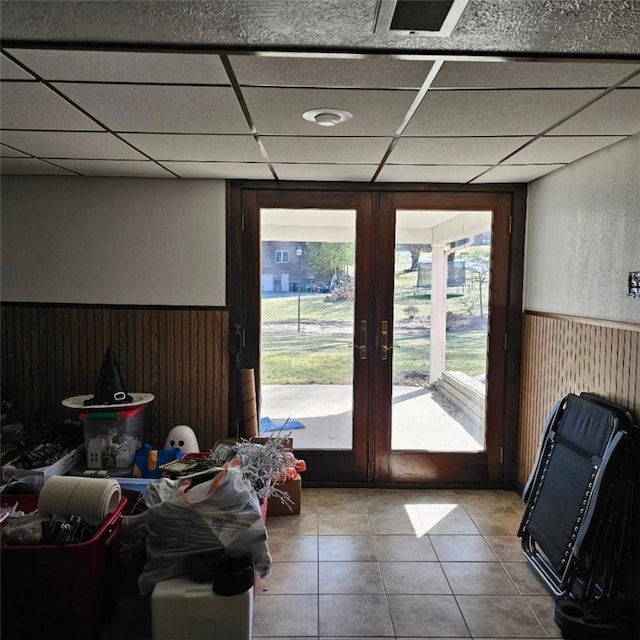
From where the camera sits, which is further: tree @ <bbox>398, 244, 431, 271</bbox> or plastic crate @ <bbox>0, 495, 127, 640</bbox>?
tree @ <bbox>398, 244, 431, 271</bbox>

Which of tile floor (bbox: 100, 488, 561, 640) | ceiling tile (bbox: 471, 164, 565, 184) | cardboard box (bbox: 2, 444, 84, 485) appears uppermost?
ceiling tile (bbox: 471, 164, 565, 184)

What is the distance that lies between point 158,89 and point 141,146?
39.1 inches

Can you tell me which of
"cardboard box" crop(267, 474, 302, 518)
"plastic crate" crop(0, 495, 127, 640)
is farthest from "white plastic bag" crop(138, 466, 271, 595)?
"cardboard box" crop(267, 474, 302, 518)

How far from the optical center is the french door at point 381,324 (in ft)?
13.3

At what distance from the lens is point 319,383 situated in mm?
4188

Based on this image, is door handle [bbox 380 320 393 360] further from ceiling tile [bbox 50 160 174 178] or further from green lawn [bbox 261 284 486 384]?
ceiling tile [bbox 50 160 174 178]

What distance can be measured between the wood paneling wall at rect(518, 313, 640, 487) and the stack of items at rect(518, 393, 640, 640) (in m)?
0.15

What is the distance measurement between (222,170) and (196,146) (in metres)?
0.66

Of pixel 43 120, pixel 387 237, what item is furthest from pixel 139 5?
pixel 387 237

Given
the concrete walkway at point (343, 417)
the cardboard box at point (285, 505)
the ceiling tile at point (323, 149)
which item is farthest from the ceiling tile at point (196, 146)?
the cardboard box at point (285, 505)

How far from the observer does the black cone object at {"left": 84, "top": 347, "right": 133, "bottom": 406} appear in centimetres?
362

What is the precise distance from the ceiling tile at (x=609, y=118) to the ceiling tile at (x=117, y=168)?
2.53 meters

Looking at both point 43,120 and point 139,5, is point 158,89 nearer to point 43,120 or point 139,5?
point 139,5

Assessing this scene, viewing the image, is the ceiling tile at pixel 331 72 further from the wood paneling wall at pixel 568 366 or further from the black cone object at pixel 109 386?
the black cone object at pixel 109 386
